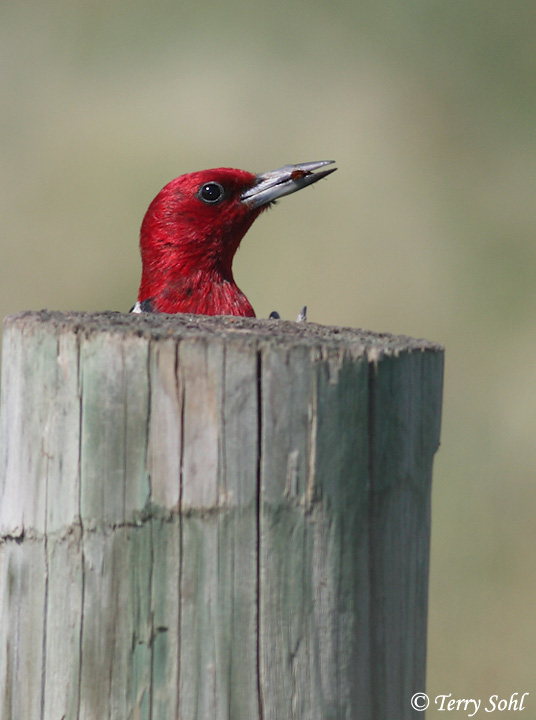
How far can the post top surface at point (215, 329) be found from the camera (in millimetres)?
1713

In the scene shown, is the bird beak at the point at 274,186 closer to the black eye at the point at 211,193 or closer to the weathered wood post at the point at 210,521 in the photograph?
the black eye at the point at 211,193

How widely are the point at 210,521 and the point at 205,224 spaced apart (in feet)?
9.42

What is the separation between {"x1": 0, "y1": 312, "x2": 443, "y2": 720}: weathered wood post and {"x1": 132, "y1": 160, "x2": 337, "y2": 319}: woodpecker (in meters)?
2.58

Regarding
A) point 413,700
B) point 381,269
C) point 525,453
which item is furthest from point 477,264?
point 413,700

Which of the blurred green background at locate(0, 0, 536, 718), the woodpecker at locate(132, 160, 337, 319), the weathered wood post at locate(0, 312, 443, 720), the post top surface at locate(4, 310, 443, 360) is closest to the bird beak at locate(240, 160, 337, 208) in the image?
the woodpecker at locate(132, 160, 337, 319)

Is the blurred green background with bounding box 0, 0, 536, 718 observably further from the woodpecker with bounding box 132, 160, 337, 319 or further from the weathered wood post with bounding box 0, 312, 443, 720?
the weathered wood post with bounding box 0, 312, 443, 720

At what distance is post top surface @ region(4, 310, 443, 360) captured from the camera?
1.71m

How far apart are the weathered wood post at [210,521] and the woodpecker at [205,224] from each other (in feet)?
8.47

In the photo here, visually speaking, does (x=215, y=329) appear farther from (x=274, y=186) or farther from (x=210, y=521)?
(x=274, y=186)
